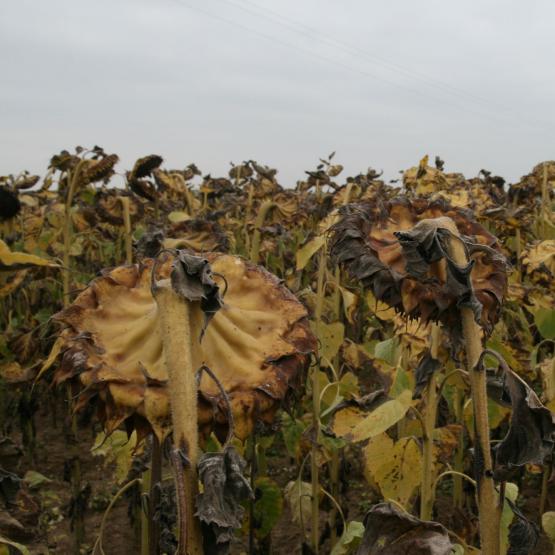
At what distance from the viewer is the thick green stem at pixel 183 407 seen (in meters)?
0.63

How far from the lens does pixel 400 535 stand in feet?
2.70

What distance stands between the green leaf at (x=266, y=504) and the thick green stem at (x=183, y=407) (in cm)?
195

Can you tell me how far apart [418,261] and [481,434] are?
0.24 meters

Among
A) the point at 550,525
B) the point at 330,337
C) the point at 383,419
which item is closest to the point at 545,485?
the point at 330,337

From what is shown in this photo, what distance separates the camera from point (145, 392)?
747 millimetres

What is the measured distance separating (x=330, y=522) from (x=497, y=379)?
187 cm

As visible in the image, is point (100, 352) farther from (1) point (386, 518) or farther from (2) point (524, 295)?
(2) point (524, 295)

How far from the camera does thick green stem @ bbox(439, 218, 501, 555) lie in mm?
905

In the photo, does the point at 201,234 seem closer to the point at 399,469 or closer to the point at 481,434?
the point at 399,469

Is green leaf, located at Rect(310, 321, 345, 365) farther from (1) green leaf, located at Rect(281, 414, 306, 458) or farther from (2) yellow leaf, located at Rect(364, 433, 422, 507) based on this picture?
(2) yellow leaf, located at Rect(364, 433, 422, 507)

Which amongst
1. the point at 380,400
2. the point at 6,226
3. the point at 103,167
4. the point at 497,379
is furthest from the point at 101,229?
the point at 497,379

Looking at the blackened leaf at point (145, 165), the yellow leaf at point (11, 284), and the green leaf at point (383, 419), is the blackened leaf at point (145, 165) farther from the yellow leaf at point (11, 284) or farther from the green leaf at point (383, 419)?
the green leaf at point (383, 419)

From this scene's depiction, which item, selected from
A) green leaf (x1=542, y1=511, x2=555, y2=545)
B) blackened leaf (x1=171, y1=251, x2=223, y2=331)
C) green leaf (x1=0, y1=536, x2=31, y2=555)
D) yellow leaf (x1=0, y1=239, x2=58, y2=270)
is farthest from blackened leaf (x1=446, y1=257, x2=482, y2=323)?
green leaf (x1=542, y1=511, x2=555, y2=545)

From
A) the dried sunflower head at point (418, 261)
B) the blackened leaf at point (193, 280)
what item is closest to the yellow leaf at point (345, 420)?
the dried sunflower head at point (418, 261)
